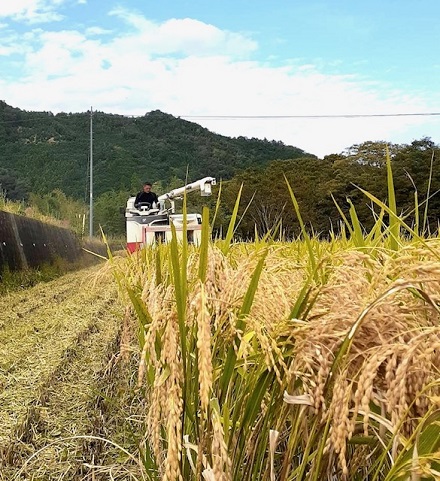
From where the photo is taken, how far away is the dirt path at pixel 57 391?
7.21 feet

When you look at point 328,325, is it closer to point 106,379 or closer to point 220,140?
point 106,379

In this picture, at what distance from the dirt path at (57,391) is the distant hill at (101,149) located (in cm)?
3208

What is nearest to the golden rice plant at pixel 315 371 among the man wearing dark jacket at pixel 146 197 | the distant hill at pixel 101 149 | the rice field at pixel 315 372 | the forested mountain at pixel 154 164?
the rice field at pixel 315 372

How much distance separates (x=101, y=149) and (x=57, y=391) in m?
43.7

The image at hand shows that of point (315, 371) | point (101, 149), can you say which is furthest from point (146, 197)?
point (101, 149)

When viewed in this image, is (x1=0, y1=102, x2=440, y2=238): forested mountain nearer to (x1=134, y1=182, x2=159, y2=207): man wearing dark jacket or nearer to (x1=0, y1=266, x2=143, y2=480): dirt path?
(x1=134, y1=182, x2=159, y2=207): man wearing dark jacket

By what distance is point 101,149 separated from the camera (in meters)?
45.4

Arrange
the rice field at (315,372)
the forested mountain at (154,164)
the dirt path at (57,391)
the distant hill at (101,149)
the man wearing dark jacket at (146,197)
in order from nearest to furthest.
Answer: the rice field at (315,372), the dirt path at (57,391), the man wearing dark jacket at (146,197), the forested mountain at (154,164), the distant hill at (101,149)

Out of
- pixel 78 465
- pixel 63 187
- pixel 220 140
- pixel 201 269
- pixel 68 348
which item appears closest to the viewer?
pixel 201 269

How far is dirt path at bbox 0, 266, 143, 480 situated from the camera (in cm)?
220

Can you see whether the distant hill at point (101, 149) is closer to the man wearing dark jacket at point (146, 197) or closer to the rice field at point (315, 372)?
the man wearing dark jacket at point (146, 197)

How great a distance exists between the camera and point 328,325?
3.17 ft

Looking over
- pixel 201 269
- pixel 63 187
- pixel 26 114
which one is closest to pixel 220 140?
pixel 63 187

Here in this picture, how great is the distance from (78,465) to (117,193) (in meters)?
43.3
